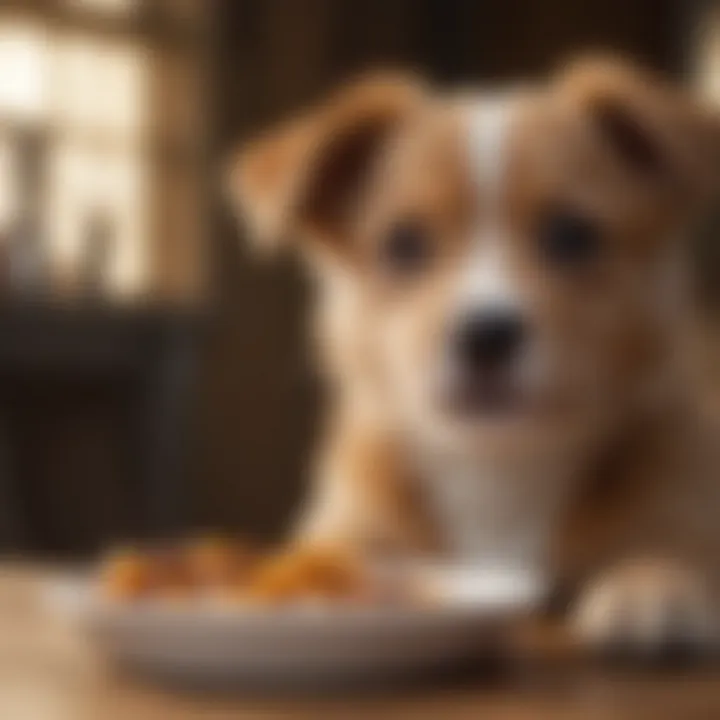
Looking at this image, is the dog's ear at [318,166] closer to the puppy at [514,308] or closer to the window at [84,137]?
the puppy at [514,308]

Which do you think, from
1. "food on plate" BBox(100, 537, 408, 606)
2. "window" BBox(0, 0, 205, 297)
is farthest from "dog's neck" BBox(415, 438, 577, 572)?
"window" BBox(0, 0, 205, 297)

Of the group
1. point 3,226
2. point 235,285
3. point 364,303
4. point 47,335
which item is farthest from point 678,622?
point 235,285

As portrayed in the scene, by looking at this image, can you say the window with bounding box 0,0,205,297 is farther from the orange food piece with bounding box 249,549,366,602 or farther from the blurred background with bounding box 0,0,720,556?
the orange food piece with bounding box 249,549,366,602

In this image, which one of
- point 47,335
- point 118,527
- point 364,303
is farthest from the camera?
point 118,527

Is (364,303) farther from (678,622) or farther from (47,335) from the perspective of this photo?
(47,335)

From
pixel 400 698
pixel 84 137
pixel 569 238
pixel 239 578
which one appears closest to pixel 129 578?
pixel 239 578

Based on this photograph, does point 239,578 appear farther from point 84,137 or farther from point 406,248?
point 84,137
